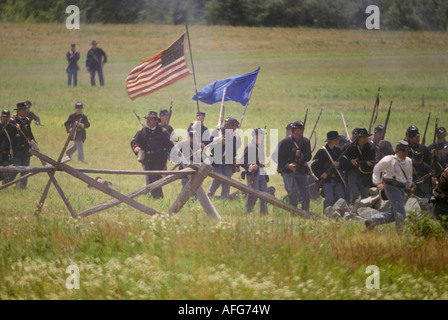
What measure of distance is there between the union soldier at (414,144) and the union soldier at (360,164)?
795 mm

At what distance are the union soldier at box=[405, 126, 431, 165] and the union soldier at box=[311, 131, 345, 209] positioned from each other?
1.48m

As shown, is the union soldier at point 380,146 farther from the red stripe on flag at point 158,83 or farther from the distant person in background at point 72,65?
the distant person in background at point 72,65

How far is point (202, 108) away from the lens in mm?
33812

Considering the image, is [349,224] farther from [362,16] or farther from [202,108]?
[362,16]

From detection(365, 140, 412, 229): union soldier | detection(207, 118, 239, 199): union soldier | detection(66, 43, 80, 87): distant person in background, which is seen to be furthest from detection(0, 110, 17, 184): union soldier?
detection(66, 43, 80, 87): distant person in background

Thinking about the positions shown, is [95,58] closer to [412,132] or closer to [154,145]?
[154,145]

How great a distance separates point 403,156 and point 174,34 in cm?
3347

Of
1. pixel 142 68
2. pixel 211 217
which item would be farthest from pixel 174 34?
pixel 211 217

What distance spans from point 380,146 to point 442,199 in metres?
5.73

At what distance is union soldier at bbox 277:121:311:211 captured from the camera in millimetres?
16531

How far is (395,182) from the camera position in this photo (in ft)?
44.4

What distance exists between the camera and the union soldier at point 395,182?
13.5 metres

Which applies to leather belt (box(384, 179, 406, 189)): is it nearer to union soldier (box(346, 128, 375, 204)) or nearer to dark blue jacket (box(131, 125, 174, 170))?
union soldier (box(346, 128, 375, 204))

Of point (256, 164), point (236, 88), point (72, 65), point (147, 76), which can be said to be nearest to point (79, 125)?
point (236, 88)
